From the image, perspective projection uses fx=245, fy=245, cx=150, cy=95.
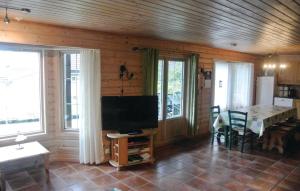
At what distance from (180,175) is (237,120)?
1.96m

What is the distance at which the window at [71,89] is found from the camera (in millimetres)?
4344

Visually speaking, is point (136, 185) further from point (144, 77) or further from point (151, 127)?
point (144, 77)

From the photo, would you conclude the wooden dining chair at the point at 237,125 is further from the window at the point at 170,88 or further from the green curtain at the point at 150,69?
the green curtain at the point at 150,69

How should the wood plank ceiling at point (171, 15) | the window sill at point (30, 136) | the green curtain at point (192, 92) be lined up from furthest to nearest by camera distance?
the green curtain at point (192, 92) < the window sill at point (30, 136) < the wood plank ceiling at point (171, 15)

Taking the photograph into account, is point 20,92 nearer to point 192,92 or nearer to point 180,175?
point 180,175

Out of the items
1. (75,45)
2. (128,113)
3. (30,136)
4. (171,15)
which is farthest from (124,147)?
(171,15)

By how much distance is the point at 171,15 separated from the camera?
298 centimetres

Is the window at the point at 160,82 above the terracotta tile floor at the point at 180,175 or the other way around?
above

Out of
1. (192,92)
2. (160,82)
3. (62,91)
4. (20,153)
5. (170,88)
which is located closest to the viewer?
(20,153)

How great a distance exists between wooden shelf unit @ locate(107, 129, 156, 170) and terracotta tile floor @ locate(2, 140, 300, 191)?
0.13m

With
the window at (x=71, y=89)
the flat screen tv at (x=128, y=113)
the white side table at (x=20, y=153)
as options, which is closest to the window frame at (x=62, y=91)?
the window at (x=71, y=89)

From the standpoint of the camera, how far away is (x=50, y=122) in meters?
4.31

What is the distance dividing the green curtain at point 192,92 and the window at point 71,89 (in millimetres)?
2731

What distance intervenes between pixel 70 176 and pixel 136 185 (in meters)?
1.08
